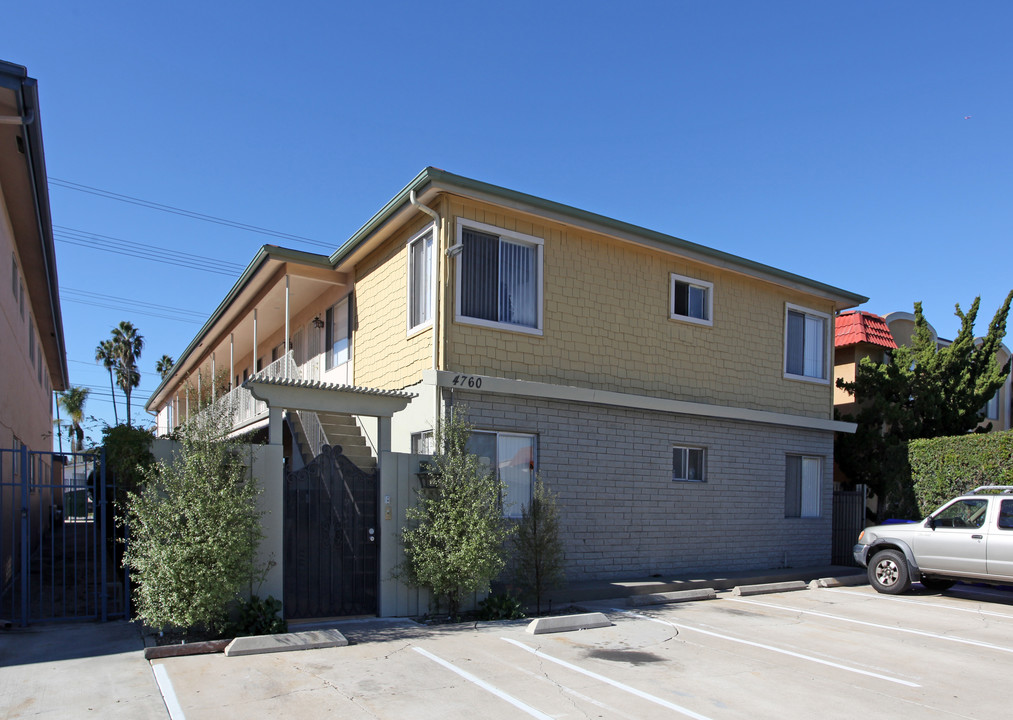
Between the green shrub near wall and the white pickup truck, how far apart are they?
90cm

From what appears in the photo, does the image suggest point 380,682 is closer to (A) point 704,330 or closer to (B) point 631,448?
(B) point 631,448

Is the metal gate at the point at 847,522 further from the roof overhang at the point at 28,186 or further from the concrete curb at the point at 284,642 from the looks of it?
the roof overhang at the point at 28,186

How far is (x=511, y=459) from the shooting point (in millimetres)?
12000

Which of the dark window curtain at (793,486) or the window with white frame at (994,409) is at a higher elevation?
the window with white frame at (994,409)

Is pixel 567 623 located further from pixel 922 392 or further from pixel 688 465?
pixel 922 392

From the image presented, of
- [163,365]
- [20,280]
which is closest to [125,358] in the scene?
[163,365]

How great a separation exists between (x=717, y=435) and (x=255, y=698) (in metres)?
10.6

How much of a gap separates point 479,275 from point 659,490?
523 centimetres

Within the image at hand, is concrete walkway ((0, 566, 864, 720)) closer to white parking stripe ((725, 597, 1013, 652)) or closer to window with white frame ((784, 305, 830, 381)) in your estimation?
white parking stripe ((725, 597, 1013, 652))

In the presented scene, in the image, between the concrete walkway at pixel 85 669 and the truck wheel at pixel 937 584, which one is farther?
the truck wheel at pixel 937 584

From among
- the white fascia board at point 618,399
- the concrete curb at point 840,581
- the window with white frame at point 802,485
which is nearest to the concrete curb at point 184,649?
the white fascia board at point 618,399

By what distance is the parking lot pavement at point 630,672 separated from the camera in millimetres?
6477

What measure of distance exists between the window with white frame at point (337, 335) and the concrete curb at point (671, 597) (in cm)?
734

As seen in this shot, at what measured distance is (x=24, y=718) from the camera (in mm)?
5898
